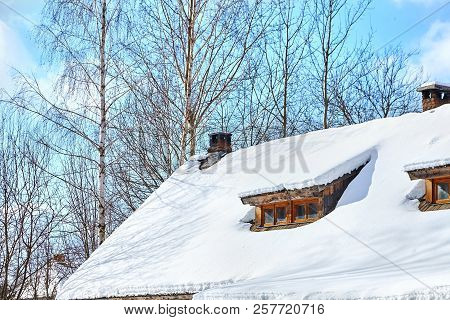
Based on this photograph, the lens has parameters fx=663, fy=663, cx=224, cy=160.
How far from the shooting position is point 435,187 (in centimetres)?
1012

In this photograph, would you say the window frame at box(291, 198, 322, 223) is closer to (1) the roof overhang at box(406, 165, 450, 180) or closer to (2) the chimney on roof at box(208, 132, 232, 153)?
(1) the roof overhang at box(406, 165, 450, 180)

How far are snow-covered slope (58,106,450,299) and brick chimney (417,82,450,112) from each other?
33.1 inches

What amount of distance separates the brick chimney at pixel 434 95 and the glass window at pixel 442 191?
4.29 meters

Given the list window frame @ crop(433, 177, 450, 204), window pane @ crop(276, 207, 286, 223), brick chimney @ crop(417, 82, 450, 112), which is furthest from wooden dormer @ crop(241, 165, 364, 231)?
brick chimney @ crop(417, 82, 450, 112)

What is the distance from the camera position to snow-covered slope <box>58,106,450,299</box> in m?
8.48

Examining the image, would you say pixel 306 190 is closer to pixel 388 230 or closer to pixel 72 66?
pixel 388 230

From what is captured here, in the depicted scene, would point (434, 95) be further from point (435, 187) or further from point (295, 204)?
point (435, 187)

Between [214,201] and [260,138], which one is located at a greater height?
[260,138]

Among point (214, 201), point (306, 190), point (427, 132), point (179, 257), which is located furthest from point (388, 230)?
point (214, 201)

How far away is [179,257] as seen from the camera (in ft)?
42.3

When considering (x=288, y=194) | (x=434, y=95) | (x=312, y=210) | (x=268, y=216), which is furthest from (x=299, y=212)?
(x=434, y=95)

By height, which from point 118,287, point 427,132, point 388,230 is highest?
point 427,132

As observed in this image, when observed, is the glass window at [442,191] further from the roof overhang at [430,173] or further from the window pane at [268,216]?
the window pane at [268,216]
